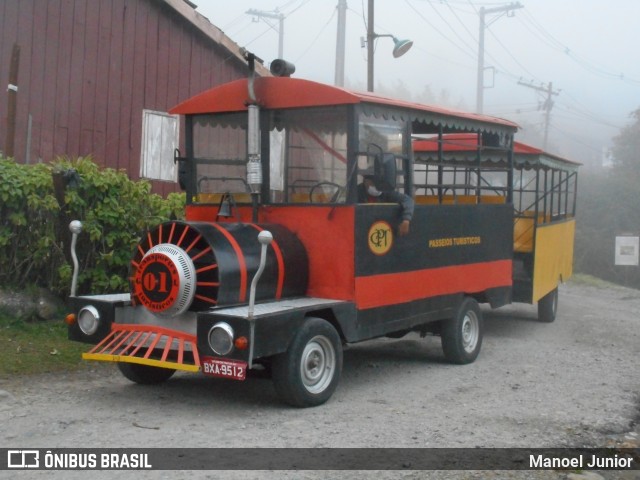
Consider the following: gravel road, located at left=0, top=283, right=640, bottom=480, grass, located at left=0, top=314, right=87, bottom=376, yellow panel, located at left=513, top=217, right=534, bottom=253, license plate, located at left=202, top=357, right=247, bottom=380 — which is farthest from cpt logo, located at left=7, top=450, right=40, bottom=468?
yellow panel, located at left=513, top=217, right=534, bottom=253

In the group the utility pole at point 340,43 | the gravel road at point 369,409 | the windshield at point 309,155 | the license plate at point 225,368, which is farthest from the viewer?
the utility pole at point 340,43

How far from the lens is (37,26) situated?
11703 mm

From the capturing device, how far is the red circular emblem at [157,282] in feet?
21.1

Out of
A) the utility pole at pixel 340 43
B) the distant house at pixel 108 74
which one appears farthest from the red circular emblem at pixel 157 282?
the utility pole at pixel 340 43

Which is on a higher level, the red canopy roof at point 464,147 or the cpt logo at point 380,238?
the red canopy roof at point 464,147

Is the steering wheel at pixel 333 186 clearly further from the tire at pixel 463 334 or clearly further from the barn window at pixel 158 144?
the barn window at pixel 158 144

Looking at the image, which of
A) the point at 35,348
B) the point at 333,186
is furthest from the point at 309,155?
the point at 35,348

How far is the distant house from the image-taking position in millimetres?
11594

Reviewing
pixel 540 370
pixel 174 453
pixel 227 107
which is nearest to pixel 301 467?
pixel 174 453

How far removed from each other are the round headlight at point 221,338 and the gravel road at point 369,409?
1.84 ft

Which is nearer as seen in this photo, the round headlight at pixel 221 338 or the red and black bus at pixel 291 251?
the round headlight at pixel 221 338

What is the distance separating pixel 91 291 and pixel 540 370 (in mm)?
4966

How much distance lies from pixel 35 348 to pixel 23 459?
325cm

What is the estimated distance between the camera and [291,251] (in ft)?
23.7
